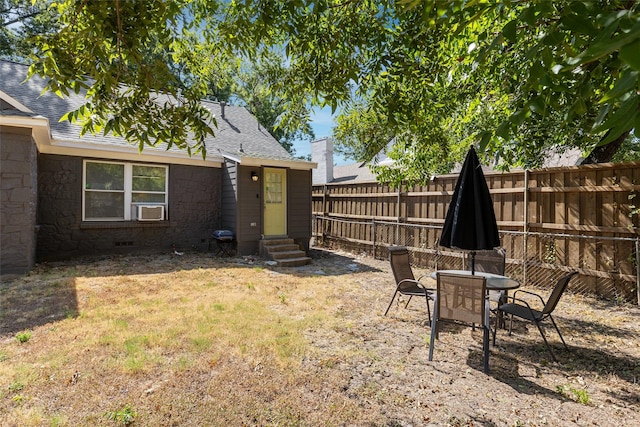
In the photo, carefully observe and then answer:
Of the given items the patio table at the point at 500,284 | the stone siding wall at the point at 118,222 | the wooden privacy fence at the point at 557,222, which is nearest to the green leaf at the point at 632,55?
the patio table at the point at 500,284

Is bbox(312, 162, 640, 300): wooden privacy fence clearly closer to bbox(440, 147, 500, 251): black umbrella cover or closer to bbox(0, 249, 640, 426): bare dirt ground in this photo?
bbox(0, 249, 640, 426): bare dirt ground

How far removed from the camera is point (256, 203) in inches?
376

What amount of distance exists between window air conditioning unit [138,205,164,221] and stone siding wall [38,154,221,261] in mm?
192

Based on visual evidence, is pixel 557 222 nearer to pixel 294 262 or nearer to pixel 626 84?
pixel 294 262

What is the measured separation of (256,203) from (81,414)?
735 centimetres

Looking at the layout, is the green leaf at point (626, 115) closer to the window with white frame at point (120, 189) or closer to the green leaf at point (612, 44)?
the green leaf at point (612, 44)

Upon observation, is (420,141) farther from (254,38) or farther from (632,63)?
(632,63)

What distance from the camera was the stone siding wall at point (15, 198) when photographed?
589 centimetres

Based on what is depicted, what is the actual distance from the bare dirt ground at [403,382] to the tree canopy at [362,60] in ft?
6.51

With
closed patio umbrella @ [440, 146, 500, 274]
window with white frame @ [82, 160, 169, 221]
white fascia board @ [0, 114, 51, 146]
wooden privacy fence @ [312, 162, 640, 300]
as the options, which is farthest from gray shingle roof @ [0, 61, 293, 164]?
closed patio umbrella @ [440, 146, 500, 274]

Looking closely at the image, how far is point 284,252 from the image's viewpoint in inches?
361

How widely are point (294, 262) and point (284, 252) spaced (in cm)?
65

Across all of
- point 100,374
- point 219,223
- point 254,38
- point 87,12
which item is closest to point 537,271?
point 254,38

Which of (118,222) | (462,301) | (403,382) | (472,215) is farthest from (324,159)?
(403,382)
